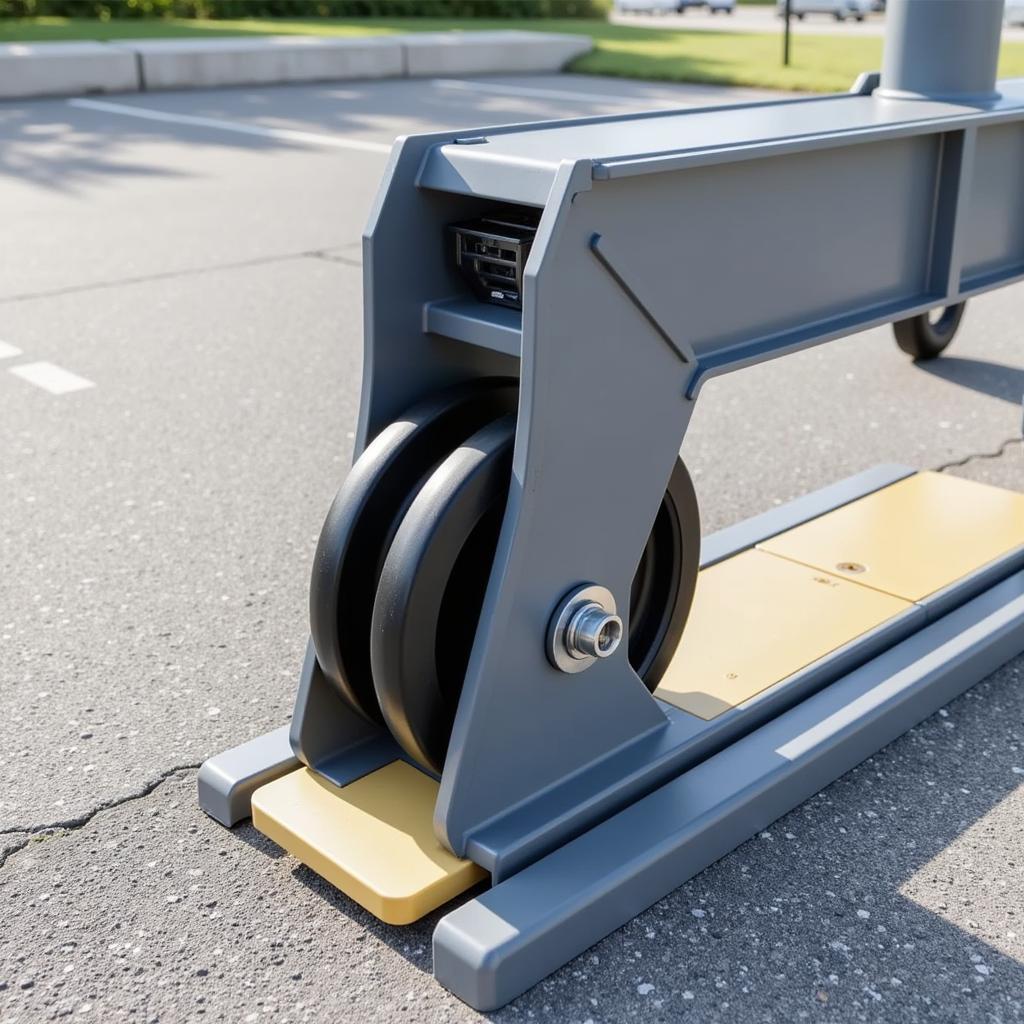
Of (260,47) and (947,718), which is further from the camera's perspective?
(260,47)

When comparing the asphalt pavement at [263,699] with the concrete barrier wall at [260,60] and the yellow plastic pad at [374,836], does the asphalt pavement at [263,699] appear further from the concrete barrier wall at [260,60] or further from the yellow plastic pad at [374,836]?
the concrete barrier wall at [260,60]

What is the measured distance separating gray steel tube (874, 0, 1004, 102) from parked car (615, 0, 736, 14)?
33.4 metres

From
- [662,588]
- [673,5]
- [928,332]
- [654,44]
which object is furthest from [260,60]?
[673,5]

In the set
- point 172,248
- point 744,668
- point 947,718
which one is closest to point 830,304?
point 744,668

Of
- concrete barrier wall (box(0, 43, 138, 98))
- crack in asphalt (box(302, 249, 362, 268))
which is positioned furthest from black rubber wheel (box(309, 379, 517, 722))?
concrete barrier wall (box(0, 43, 138, 98))

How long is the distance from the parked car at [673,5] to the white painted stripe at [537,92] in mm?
20313

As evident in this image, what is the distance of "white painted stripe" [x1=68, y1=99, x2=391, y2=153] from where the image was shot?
10.7 meters

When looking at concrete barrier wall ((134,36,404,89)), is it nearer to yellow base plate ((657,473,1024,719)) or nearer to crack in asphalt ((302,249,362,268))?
crack in asphalt ((302,249,362,268))

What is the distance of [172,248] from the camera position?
291 inches

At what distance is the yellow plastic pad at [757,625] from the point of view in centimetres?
271

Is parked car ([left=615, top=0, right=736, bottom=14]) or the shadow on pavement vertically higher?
the shadow on pavement

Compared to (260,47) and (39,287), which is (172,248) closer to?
(39,287)

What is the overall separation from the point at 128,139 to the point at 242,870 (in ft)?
31.6

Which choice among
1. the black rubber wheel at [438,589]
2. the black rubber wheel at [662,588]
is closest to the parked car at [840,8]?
the black rubber wheel at [662,588]
